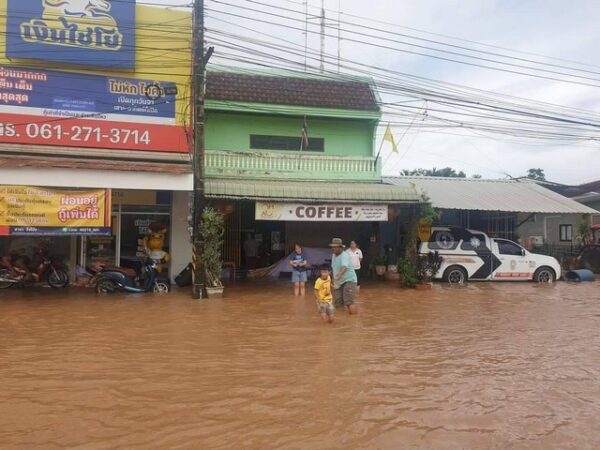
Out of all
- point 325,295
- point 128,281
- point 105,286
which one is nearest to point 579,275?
point 325,295

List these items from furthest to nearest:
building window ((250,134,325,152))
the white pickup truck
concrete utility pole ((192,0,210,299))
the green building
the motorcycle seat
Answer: building window ((250,134,325,152)) < the white pickup truck < the green building < the motorcycle seat < concrete utility pole ((192,0,210,299))

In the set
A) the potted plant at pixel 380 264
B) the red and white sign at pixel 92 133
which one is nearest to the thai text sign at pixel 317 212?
the red and white sign at pixel 92 133

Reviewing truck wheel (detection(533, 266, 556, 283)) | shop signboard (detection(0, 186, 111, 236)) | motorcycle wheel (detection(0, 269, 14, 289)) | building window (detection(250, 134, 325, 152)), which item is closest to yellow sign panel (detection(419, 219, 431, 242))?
truck wheel (detection(533, 266, 556, 283))

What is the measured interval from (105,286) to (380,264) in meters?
8.61

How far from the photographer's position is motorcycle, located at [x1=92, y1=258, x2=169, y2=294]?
42.2 feet

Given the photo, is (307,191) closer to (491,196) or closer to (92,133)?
(92,133)

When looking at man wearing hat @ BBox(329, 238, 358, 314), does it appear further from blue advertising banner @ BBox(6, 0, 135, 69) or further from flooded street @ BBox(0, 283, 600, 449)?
blue advertising banner @ BBox(6, 0, 135, 69)

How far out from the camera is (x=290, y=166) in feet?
52.6

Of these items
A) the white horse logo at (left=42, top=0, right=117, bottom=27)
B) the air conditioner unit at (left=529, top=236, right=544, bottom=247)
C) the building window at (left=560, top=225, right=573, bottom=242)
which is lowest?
the air conditioner unit at (left=529, top=236, right=544, bottom=247)

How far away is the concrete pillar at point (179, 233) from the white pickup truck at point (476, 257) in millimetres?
6929

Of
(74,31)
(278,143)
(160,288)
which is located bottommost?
(160,288)

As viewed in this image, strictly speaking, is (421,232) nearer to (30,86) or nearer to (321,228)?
(321,228)

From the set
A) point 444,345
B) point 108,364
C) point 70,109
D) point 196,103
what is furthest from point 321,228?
point 108,364

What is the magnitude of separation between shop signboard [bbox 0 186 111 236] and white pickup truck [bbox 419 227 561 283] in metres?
9.12
